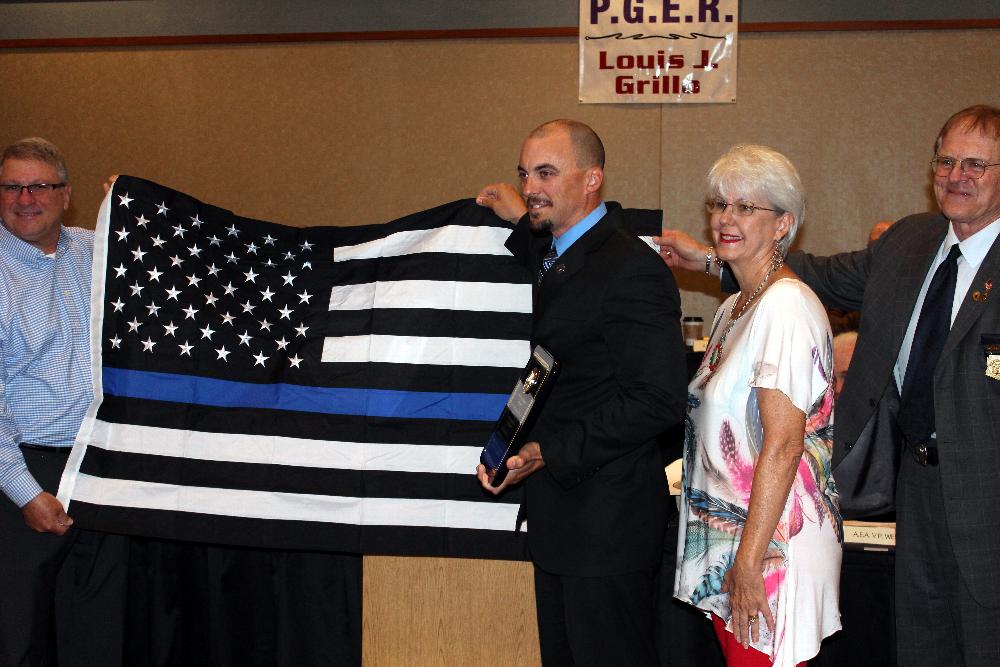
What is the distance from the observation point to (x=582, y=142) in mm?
2221

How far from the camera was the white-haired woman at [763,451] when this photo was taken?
71.1 inches

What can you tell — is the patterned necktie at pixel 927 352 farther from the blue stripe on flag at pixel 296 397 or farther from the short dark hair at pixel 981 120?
the blue stripe on flag at pixel 296 397

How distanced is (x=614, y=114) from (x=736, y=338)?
461 centimetres

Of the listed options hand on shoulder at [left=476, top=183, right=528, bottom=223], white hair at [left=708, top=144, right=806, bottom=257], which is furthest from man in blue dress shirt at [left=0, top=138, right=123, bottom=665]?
white hair at [left=708, top=144, right=806, bottom=257]

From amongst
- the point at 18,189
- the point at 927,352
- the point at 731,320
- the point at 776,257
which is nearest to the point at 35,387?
the point at 18,189

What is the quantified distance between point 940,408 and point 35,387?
253 centimetres

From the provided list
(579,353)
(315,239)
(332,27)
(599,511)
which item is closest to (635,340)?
(579,353)

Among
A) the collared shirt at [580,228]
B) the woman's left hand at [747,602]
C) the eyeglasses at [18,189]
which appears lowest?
the woman's left hand at [747,602]

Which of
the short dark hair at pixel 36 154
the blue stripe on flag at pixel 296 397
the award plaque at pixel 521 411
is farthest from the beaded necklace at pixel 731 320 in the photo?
the short dark hair at pixel 36 154

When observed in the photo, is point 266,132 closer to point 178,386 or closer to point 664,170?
point 664,170

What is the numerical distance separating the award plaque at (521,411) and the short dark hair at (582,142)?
19.5 inches

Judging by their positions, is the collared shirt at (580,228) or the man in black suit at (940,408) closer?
the man in black suit at (940,408)

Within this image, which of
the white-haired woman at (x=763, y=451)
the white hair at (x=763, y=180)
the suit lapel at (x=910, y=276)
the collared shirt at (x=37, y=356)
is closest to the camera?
the white-haired woman at (x=763, y=451)

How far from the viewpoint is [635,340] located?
2006 millimetres
